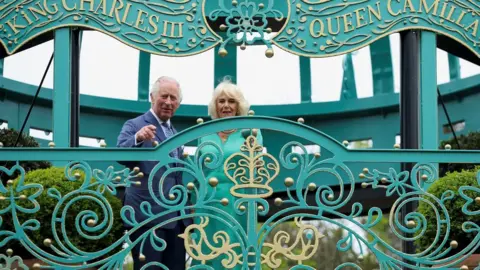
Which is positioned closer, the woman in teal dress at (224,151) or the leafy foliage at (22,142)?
the woman in teal dress at (224,151)

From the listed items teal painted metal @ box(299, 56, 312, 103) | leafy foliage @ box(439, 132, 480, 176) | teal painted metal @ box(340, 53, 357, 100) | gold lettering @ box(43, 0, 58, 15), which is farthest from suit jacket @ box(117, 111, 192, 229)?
teal painted metal @ box(340, 53, 357, 100)

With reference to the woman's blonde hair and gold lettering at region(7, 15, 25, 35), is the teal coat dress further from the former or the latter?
gold lettering at region(7, 15, 25, 35)

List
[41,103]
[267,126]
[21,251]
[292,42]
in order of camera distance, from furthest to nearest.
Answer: [41,103] → [292,42] → [21,251] → [267,126]

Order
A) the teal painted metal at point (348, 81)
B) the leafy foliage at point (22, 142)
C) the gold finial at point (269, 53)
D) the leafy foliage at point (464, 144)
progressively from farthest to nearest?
the teal painted metal at point (348, 81) → the leafy foliage at point (464, 144) → the leafy foliage at point (22, 142) → the gold finial at point (269, 53)

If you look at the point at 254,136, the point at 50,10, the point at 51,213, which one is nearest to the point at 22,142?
the point at 50,10

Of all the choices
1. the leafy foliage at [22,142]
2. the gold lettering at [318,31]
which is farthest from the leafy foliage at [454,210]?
the leafy foliage at [22,142]

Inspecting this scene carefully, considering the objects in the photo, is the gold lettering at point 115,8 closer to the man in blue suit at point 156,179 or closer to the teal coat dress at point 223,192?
the man in blue suit at point 156,179

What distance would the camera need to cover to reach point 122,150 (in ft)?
21.0

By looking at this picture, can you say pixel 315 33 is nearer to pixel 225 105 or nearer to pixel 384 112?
pixel 225 105

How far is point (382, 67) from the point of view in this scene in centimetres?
1119

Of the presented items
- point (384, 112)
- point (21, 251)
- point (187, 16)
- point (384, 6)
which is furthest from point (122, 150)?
point (384, 112)

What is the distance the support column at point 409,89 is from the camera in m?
8.25

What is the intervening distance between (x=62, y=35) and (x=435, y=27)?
2659mm

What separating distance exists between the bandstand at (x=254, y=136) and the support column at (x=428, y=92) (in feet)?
0.03
